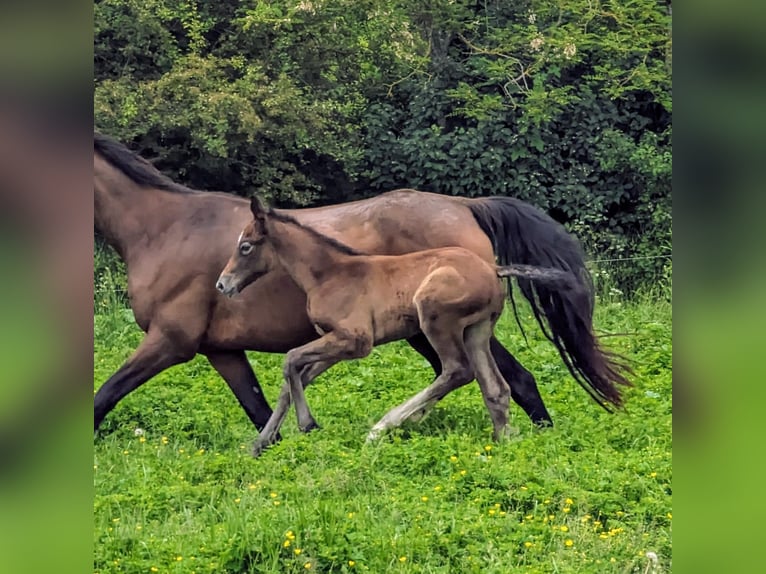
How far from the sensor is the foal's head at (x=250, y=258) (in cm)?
564

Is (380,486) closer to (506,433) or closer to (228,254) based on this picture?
(506,433)

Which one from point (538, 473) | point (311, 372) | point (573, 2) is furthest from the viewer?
point (573, 2)

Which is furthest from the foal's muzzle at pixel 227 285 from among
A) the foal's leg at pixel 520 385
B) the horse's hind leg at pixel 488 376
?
the horse's hind leg at pixel 488 376

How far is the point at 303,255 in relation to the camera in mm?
5801

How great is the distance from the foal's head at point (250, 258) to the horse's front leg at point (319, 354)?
52 cm

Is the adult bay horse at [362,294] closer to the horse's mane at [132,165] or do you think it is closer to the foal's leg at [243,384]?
the foal's leg at [243,384]

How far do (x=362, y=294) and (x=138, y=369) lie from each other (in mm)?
1444

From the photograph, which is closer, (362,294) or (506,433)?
(362,294)

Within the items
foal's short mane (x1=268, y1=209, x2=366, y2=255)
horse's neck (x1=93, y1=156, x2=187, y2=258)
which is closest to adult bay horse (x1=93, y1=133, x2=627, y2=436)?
horse's neck (x1=93, y1=156, x2=187, y2=258)

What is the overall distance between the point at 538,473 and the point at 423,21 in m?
6.70

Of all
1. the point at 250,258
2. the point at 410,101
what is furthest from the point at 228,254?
the point at 410,101
